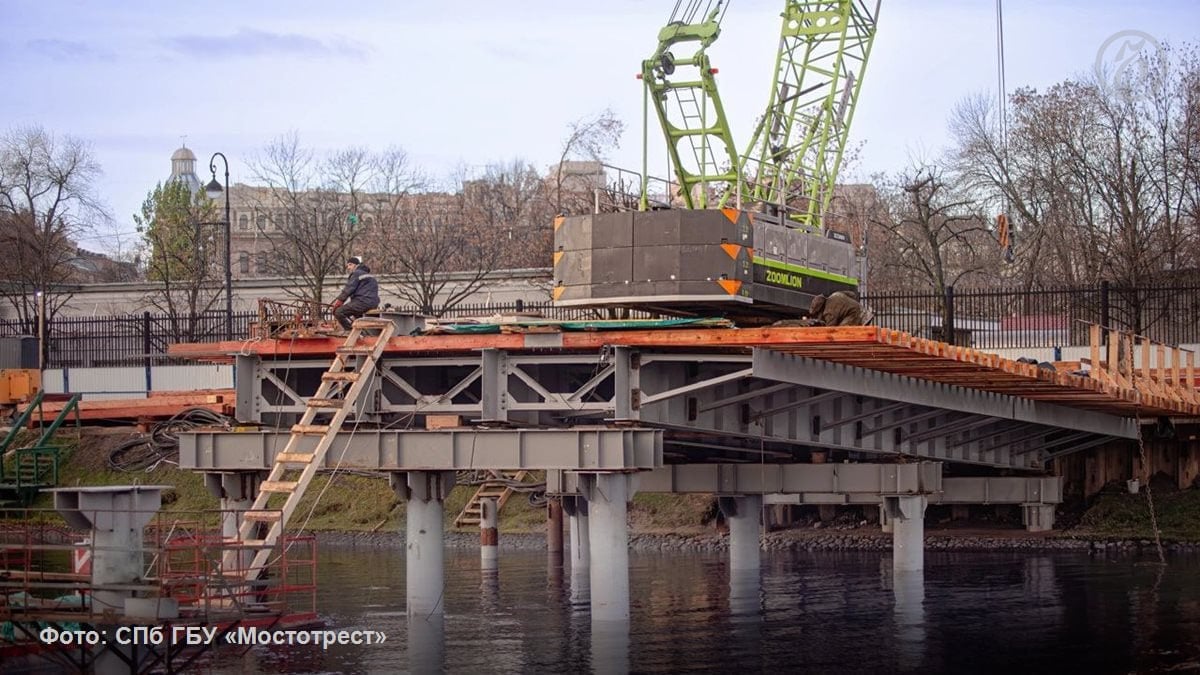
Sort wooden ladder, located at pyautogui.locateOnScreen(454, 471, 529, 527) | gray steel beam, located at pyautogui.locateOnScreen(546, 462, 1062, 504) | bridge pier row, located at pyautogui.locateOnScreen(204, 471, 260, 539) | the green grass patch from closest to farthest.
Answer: bridge pier row, located at pyautogui.locateOnScreen(204, 471, 260, 539) → gray steel beam, located at pyautogui.locateOnScreen(546, 462, 1062, 504) → the green grass patch → wooden ladder, located at pyautogui.locateOnScreen(454, 471, 529, 527)

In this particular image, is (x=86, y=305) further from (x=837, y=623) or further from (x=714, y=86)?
(x=837, y=623)

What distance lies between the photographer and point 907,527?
40406 mm

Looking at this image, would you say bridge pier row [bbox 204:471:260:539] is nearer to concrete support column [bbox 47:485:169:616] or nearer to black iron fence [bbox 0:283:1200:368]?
concrete support column [bbox 47:485:169:616]

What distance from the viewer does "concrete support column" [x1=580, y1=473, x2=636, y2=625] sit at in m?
29.9

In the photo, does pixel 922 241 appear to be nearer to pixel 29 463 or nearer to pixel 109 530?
pixel 29 463

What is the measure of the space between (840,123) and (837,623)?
1922cm

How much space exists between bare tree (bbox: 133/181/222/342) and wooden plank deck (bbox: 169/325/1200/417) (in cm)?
2893

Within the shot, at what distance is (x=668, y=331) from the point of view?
2959 centimetres

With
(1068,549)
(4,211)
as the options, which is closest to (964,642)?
(1068,549)

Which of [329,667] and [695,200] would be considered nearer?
[329,667]

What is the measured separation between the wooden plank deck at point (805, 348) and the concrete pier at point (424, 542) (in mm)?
2565

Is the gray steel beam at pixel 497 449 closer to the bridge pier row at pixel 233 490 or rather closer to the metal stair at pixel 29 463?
the bridge pier row at pixel 233 490

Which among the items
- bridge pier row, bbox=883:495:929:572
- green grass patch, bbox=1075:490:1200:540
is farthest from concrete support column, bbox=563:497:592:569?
green grass patch, bbox=1075:490:1200:540

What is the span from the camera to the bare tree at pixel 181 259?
75.6 m
